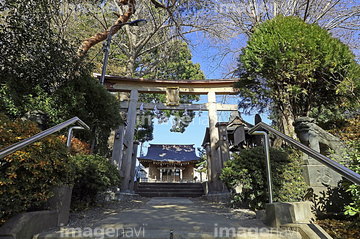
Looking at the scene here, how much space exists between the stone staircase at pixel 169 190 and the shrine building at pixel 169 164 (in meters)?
6.97

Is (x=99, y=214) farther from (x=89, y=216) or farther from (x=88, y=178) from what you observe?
(x=88, y=178)

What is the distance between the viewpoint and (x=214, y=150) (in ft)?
26.9

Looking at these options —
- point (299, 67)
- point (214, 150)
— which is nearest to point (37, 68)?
point (299, 67)

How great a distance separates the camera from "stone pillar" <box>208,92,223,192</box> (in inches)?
277

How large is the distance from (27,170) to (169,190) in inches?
399

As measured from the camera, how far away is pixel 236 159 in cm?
395

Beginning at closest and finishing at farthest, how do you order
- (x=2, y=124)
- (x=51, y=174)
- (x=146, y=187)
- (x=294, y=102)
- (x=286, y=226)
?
(x=2, y=124), (x=286, y=226), (x=51, y=174), (x=294, y=102), (x=146, y=187)

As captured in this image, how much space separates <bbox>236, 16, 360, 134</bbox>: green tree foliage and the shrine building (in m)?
15.4

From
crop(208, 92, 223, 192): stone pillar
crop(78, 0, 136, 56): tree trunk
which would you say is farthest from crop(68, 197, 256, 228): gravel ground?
crop(78, 0, 136, 56): tree trunk

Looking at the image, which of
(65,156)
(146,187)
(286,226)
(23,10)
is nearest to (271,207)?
(286,226)

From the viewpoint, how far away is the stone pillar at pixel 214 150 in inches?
277

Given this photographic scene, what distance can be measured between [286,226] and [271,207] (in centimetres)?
28

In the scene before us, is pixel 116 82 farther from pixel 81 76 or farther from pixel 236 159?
pixel 236 159

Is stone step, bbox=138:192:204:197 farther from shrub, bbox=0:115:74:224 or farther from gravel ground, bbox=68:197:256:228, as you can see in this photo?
shrub, bbox=0:115:74:224
